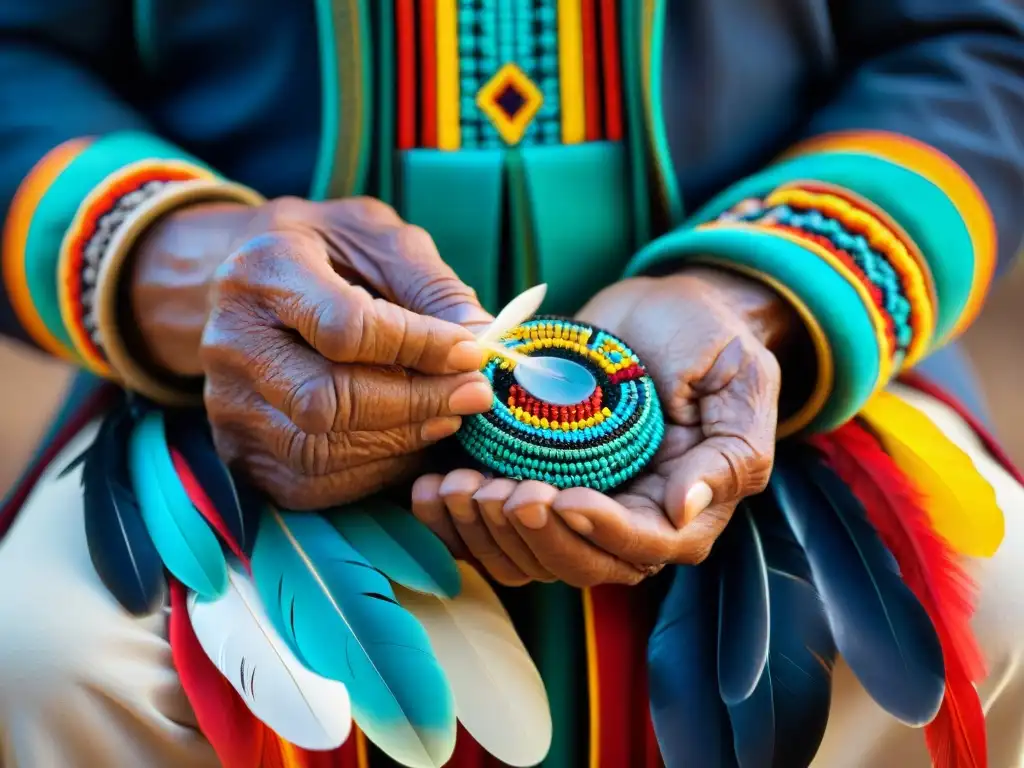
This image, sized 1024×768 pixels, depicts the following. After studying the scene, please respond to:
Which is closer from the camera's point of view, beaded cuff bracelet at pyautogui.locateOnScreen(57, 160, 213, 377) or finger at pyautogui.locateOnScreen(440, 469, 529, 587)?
finger at pyautogui.locateOnScreen(440, 469, 529, 587)

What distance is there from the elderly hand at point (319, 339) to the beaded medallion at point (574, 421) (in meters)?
0.03

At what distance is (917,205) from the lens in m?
0.75

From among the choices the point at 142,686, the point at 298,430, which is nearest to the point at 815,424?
the point at 298,430

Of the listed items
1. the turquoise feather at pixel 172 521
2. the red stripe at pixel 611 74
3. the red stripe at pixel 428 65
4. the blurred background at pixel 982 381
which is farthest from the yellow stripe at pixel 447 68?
the blurred background at pixel 982 381

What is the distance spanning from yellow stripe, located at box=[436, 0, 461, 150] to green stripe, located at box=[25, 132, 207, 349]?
0.22 m

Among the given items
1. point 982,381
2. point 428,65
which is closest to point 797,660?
point 428,65

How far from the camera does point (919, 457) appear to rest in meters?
0.75

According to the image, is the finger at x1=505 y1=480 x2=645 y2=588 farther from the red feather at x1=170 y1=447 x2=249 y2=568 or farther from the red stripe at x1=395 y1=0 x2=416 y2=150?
the red stripe at x1=395 y1=0 x2=416 y2=150

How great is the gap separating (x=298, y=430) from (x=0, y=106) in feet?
1.30

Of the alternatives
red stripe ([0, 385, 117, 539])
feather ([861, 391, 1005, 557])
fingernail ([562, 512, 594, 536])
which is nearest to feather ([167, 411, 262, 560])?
red stripe ([0, 385, 117, 539])

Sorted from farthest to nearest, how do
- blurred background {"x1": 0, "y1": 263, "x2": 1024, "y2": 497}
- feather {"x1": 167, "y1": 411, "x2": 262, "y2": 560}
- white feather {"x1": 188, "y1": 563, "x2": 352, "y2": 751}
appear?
blurred background {"x1": 0, "y1": 263, "x2": 1024, "y2": 497} < feather {"x1": 167, "y1": 411, "x2": 262, "y2": 560} < white feather {"x1": 188, "y1": 563, "x2": 352, "y2": 751}

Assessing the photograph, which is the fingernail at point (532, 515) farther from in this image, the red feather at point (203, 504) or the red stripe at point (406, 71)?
the red stripe at point (406, 71)

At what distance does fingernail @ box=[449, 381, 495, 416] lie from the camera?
63 centimetres

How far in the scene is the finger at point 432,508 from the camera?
63 cm
